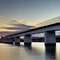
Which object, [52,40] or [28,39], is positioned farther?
[28,39]

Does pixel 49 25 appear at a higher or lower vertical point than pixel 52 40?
higher

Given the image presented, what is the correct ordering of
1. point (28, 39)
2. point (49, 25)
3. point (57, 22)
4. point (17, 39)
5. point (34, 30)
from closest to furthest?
point (57, 22)
point (49, 25)
point (34, 30)
point (28, 39)
point (17, 39)

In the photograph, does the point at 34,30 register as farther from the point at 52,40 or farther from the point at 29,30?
the point at 52,40

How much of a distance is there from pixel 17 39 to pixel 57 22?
97675 mm

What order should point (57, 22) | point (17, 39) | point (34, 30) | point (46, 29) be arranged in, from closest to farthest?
point (57, 22)
point (46, 29)
point (34, 30)
point (17, 39)

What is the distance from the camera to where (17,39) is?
17388cm

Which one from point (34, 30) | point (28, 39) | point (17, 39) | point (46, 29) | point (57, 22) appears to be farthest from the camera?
point (17, 39)

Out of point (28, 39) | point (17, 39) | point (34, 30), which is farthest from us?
point (17, 39)

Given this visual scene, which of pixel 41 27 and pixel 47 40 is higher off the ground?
pixel 41 27

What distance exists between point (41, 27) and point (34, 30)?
13295mm

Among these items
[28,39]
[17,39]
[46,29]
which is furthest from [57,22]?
[17,39]

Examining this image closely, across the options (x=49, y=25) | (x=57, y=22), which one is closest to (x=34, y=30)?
(x=49, y=25)

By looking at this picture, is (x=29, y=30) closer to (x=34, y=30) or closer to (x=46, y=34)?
(x=34, y=30)

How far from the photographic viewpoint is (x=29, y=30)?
11912 centimetres
